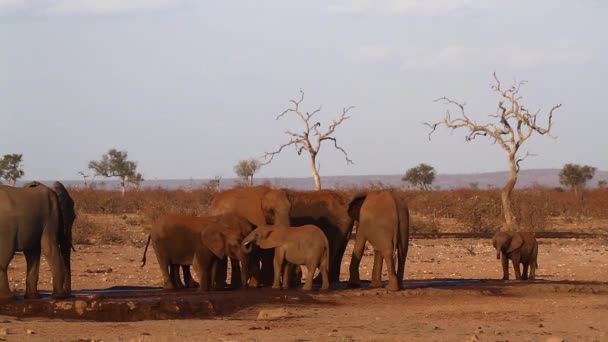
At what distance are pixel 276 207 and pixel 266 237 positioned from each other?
1675 mm

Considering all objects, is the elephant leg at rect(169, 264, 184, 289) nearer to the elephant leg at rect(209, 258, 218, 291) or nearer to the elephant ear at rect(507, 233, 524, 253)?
the elephant leg at rect(209, 258, 218, 291)

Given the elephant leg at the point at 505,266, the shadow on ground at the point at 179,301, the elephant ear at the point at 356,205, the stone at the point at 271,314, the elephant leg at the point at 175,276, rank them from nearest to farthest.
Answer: the stone at the point at 271,314 < the shadow on ground at the point at 179,301 < the elephant leg at the point at 175,276 < the elephant ear at the point at 356,205 < the elephant leg at the point at 505,266

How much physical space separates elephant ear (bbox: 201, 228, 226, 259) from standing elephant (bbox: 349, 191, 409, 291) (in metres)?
2.09

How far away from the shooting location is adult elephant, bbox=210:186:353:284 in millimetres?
18656

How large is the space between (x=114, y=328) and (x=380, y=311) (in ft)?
12.2

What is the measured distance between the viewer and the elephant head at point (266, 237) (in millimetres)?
16719

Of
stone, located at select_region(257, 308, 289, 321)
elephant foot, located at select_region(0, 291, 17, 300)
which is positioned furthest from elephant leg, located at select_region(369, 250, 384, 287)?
elephant foot, located at select_region(0, 291, 17, 300)

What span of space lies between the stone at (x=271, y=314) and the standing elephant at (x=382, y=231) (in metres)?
3.23

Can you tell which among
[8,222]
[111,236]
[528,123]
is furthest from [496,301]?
Answer: [528,123]

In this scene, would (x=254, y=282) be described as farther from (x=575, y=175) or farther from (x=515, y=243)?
(x=575, y=175)

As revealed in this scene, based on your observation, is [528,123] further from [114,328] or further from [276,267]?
[114,328]

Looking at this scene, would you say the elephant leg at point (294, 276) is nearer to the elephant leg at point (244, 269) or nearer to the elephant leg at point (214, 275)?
the elephant leg at point (244, 269)

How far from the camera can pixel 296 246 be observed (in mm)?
16672

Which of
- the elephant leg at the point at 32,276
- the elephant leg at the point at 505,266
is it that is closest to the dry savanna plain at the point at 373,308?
the elephant leg at the point at 32,276
